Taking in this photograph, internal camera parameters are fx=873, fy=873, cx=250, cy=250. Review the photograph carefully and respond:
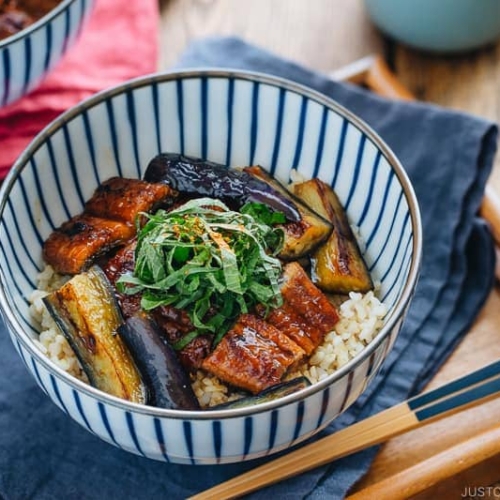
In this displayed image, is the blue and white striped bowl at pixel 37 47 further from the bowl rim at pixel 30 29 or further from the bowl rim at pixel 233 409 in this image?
the bowl rim at pixel 233 409

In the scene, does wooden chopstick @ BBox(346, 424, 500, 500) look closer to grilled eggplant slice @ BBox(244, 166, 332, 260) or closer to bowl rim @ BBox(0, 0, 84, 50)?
grilled eggplant slice @ BBox(244, 166, 332, 260)

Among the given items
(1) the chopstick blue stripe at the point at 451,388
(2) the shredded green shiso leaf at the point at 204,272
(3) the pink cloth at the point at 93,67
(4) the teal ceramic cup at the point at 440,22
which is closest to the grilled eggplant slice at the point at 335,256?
(2) the shredded green shiso leaf at the point at 204,272

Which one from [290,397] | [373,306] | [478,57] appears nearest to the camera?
[290,397]

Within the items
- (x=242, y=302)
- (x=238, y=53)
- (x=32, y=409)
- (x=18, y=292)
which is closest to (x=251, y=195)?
(x=242, y=302)

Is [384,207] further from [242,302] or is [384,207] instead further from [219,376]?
[219,376]

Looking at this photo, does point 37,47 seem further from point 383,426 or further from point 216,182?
point 383,426

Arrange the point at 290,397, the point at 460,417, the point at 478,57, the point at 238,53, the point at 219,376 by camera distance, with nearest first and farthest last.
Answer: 1. the point at 290,397
2. the point at 219,376
3. the point at 460,417
4. the point at 238,53
5. the point at 478,57
